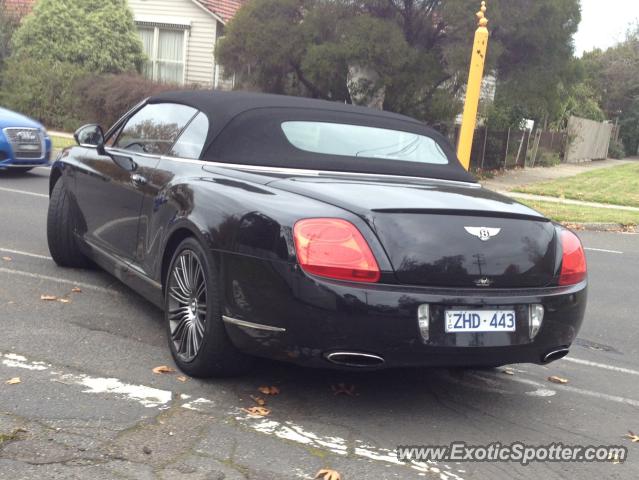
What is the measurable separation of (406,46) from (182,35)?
460 inches

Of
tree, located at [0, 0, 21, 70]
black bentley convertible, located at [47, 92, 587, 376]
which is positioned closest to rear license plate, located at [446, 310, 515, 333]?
black bentley convertible, located at [47, 92, 587, 376]

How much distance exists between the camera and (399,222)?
3.78 meters

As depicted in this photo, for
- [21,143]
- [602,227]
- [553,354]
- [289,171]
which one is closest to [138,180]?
[289,171]

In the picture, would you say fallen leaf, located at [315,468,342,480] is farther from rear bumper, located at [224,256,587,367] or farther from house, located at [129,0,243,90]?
Answer: house, located at [129,0,243,90]

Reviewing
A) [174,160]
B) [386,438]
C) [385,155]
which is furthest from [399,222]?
[174,160]

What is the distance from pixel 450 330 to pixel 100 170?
3063 mm

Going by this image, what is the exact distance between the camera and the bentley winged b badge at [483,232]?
3881mm

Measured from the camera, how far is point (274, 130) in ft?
16.1

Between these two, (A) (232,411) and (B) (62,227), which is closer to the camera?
(A) (232,411)

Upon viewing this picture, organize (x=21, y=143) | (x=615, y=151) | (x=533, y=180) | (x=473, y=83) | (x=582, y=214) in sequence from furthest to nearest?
(x=615, y=151) < (x=533, y=180) < (x=473, y=83) < (x=582, y=214) < (x=21, y=143)

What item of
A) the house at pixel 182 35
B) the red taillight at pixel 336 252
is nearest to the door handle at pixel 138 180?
the red taillight at pixel 336 252

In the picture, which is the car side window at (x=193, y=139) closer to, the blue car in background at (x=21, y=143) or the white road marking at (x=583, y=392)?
the white road marking at (x=583, y=392)

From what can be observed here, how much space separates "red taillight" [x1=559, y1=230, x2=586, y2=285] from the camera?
13.7ft

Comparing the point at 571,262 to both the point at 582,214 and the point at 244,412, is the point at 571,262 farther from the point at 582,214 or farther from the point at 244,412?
the point at 582,214
